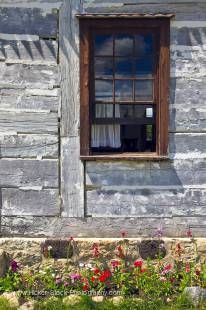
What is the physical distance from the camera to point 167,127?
7.80 metres

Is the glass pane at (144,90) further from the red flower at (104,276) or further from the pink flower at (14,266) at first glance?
the pink flower at (14,266)

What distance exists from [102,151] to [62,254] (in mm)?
1527

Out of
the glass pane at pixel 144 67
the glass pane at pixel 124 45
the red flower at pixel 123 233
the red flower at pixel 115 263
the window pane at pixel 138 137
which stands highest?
the glass pane at pixel 124 45

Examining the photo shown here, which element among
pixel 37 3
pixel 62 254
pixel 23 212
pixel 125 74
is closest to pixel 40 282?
pixel 62 254

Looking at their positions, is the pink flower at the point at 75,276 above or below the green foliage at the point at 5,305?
above

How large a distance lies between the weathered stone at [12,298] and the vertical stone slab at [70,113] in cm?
127

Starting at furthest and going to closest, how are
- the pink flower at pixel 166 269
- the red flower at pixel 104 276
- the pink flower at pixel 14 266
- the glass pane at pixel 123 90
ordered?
the glass pane at pixel 123 90 < the pink flower at pixel 14 266 < the pink flower at pixel 166 269 < the red flower at pixel 104 276

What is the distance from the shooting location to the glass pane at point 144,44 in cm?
785

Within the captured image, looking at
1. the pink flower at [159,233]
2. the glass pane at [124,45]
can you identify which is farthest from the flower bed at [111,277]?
the glass pane at [124,45]

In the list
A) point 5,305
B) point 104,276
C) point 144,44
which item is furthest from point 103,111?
point 5,305

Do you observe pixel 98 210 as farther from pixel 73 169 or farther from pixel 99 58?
pixel 99 58

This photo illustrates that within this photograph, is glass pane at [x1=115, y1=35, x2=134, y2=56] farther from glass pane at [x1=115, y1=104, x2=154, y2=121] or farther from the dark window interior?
glass pane at [x1=115, y1=104, x2=154, y2=121]

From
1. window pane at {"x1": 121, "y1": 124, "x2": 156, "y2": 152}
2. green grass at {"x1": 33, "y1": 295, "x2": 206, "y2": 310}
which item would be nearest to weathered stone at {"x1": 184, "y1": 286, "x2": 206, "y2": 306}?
green grass at {"x1": 33, "y1": 295, "x2": 206, "y2": 310}

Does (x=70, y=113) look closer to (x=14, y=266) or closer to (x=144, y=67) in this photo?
(x=144, y=67)
